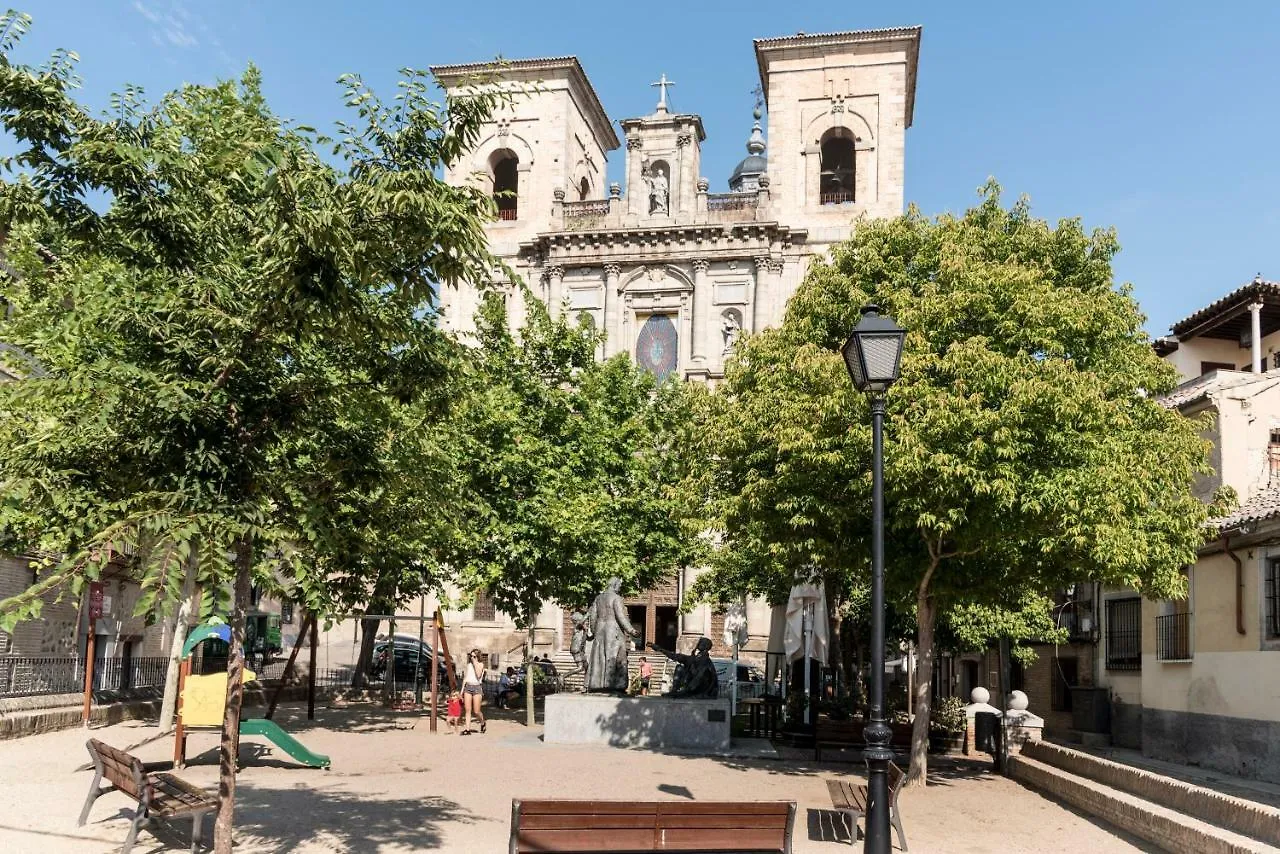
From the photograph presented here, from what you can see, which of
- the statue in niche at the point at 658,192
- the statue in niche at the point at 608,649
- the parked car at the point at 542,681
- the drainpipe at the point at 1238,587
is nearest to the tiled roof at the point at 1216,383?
the drainpipe at the point at 1238,587

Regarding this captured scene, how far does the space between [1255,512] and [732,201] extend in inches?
1249

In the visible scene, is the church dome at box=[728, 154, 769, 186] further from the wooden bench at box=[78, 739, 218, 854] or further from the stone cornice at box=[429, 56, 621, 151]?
the wooden bench at box=[78, 739, 218, 854]

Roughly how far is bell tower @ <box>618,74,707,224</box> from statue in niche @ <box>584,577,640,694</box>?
2908 cm

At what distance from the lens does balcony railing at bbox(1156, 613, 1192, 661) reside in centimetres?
1997

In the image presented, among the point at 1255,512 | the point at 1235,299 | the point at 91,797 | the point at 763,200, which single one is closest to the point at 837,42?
the point at 763,200

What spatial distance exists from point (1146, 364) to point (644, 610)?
3189 cm

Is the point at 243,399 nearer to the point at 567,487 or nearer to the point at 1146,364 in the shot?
the point at 1146,364

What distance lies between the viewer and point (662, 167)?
47812 millimetres

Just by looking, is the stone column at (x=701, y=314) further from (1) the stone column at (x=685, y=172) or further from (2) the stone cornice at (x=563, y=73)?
(2) the stone cornice at (x=563, y=73)

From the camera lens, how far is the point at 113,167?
7766 mm

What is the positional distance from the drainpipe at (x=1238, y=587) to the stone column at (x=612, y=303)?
1201 inches

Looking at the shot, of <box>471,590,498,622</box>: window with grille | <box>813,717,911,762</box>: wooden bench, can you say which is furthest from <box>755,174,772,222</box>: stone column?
<box>813,717,911,762</box>: wooden bench

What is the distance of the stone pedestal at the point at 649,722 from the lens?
1905 centimetres

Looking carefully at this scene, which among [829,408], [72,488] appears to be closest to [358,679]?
[829,408]
